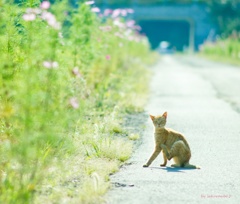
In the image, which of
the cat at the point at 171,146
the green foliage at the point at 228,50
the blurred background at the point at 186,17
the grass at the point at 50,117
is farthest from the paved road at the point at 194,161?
the blurred background at the point at 186,17

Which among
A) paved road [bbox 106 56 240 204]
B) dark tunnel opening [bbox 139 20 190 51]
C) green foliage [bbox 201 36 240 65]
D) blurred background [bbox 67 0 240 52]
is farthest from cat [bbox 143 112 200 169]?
dark tunnel opening [bbox 139 20 190 51]

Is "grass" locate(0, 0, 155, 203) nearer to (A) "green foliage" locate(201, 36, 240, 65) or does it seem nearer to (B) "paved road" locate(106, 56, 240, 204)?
(B) "paved road" locate(106, 56, 240, 204)

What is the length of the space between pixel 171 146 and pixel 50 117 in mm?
2433

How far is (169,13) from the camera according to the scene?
198ft

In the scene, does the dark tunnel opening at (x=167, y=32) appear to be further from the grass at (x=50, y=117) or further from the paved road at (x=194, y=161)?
the grass at (x=50, y=117)

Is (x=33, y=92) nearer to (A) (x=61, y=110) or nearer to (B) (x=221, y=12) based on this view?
(A) (x=61, y=110)

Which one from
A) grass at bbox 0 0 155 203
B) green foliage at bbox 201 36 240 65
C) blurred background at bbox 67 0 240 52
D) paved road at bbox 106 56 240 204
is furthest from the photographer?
blurred background at bbox 67 0 240 52

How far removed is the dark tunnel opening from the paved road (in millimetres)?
49385

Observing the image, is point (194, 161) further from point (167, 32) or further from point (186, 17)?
point (167, 32)

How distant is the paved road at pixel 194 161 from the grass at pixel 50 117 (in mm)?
258

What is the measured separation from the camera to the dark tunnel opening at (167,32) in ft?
214

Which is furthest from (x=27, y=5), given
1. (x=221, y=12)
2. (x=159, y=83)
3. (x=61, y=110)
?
(x=221, y=12)

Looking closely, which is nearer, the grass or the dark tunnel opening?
the grass

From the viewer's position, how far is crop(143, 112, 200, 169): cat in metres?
7.43
